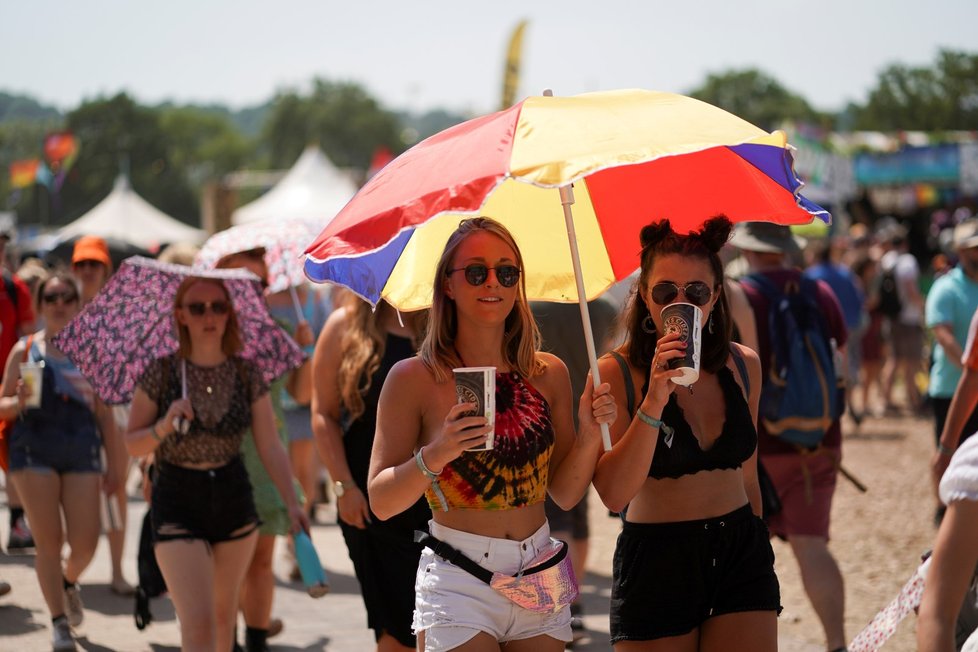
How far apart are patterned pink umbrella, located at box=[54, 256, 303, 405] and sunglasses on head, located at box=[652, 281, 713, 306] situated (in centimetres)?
253

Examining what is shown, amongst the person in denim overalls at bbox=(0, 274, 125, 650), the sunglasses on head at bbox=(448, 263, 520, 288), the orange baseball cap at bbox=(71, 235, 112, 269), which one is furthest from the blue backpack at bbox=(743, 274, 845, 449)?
the orange baseball cap at bbox=(71, 235, 112, 269)

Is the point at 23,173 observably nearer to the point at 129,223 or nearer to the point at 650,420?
the point at 129,223

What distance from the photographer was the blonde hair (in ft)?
11.9

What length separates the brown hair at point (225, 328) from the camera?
18.2ft

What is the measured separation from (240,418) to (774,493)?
2.43 meters

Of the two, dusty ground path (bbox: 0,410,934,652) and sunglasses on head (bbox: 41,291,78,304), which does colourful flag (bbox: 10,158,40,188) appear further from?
sunglasses on head (bbox: 41,291,78,304)

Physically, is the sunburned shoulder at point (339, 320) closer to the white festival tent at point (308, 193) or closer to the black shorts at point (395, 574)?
the black shorts at point (395, 574)

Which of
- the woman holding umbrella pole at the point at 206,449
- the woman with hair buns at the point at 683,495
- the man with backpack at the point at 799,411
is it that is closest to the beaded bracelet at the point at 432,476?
the woman with hair buns at the point at 683,495

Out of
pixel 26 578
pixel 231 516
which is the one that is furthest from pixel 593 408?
pixel 26 578

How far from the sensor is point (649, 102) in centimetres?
361

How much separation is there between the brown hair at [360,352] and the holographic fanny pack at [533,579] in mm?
1675

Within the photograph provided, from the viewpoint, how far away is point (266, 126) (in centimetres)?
14338

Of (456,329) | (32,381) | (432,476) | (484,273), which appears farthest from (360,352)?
(32,381)

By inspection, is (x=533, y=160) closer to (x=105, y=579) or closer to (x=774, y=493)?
(x=774, y=493)
